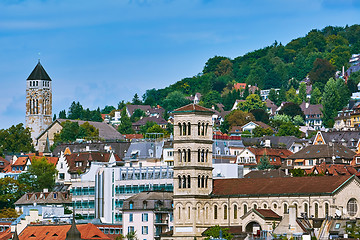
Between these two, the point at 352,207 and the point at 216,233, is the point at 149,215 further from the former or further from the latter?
the point at 352,207

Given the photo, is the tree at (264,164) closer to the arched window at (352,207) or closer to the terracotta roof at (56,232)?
the terracotta roof at (56,232)

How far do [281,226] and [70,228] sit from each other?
22363 millimetres

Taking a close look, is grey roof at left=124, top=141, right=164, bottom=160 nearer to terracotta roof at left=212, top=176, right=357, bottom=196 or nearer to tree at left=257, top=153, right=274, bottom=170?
tree at left=257, top=153, right=274, bottom=170

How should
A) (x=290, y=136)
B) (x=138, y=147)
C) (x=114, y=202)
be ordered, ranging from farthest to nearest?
1. (x=290, y=136)
2. (x=138, y=147)
3. (x=114, y=202)

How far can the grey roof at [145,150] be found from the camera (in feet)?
515

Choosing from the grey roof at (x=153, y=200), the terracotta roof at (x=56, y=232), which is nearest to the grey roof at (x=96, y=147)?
the grey roof at (x=153, y=200)

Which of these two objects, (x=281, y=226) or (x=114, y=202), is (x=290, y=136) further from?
Answer: (x=281, y=226)

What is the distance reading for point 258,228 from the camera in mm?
110000

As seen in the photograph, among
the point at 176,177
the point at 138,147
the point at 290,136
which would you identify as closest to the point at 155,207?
the point at 176,177

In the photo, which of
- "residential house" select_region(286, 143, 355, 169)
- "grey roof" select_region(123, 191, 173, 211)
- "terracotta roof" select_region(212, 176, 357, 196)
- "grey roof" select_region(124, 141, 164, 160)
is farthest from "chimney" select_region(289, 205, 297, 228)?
"residential house" select_region(286, 143, 355, 169)

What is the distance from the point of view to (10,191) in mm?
163000

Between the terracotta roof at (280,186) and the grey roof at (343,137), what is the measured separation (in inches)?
2496

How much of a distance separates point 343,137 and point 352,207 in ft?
244

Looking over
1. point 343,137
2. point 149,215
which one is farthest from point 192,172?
point 343,137
